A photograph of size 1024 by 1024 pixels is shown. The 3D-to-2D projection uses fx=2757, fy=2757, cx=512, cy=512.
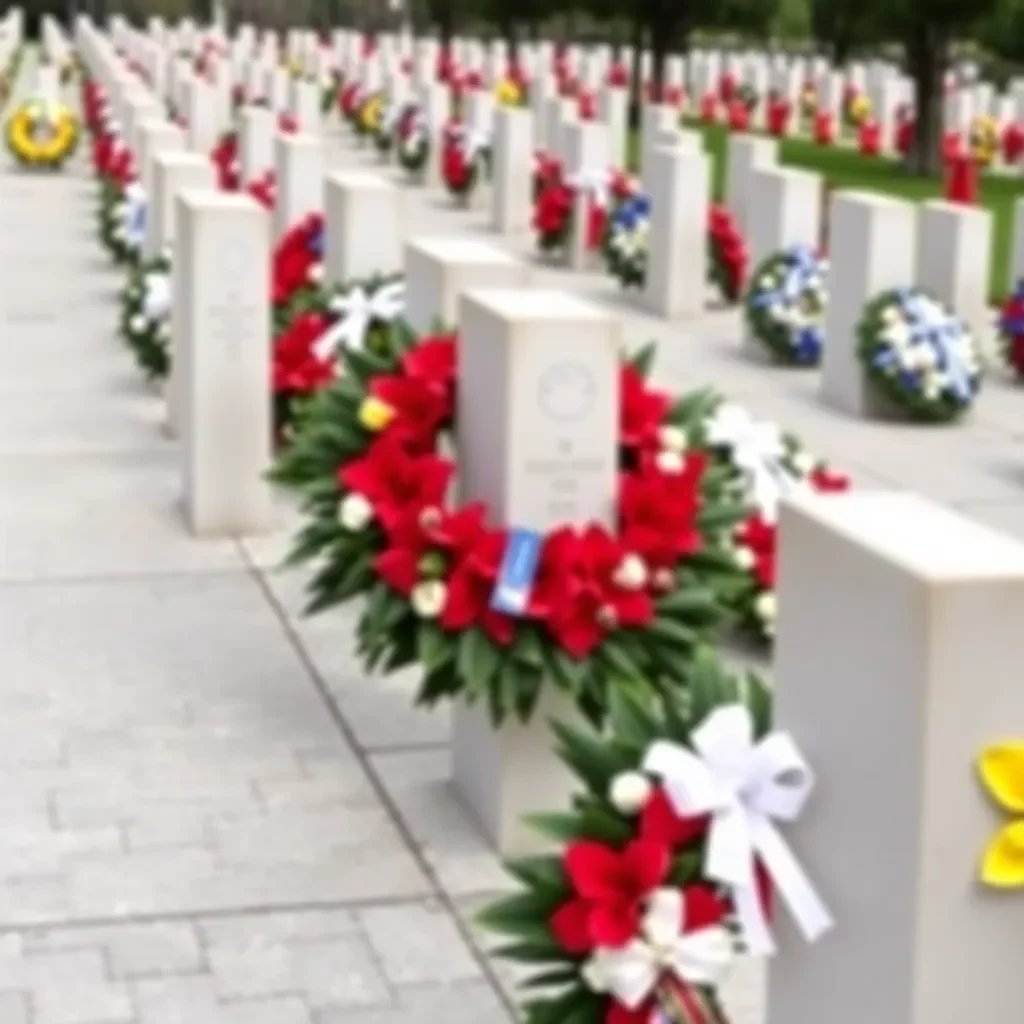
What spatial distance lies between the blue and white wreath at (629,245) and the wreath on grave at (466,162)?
209 inches

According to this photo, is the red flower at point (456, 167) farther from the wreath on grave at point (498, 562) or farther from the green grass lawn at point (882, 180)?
the wreath on grave at point (498, 562)

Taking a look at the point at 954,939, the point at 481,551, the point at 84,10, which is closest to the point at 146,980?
the point at 481,551

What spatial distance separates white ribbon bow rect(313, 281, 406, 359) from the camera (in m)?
8.98

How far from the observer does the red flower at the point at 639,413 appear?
580cm

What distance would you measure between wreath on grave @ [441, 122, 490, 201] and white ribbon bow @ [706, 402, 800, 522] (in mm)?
13265

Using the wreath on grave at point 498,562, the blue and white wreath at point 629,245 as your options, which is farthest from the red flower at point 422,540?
the blue and white wreath at point 629,245

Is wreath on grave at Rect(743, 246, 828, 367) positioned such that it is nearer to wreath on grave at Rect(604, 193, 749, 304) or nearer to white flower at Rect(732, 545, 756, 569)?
wreath on grave at Rect(604, 193, 749, 304)

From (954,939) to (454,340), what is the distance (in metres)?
3.01

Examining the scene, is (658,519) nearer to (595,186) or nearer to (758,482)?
(758,482)

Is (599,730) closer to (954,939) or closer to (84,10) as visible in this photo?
(954,939)

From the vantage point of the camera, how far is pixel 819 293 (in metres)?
12.9

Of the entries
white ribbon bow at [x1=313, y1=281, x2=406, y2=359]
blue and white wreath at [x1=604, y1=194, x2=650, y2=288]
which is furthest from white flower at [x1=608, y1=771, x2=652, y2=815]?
blue and white wreath at [x1=604, y1=194, x2=650, y2=288]

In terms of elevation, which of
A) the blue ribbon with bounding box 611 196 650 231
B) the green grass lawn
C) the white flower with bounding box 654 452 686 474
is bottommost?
the green grass lawn

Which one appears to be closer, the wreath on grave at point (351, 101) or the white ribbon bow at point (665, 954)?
the white ribbon bow at point (665, 954)
